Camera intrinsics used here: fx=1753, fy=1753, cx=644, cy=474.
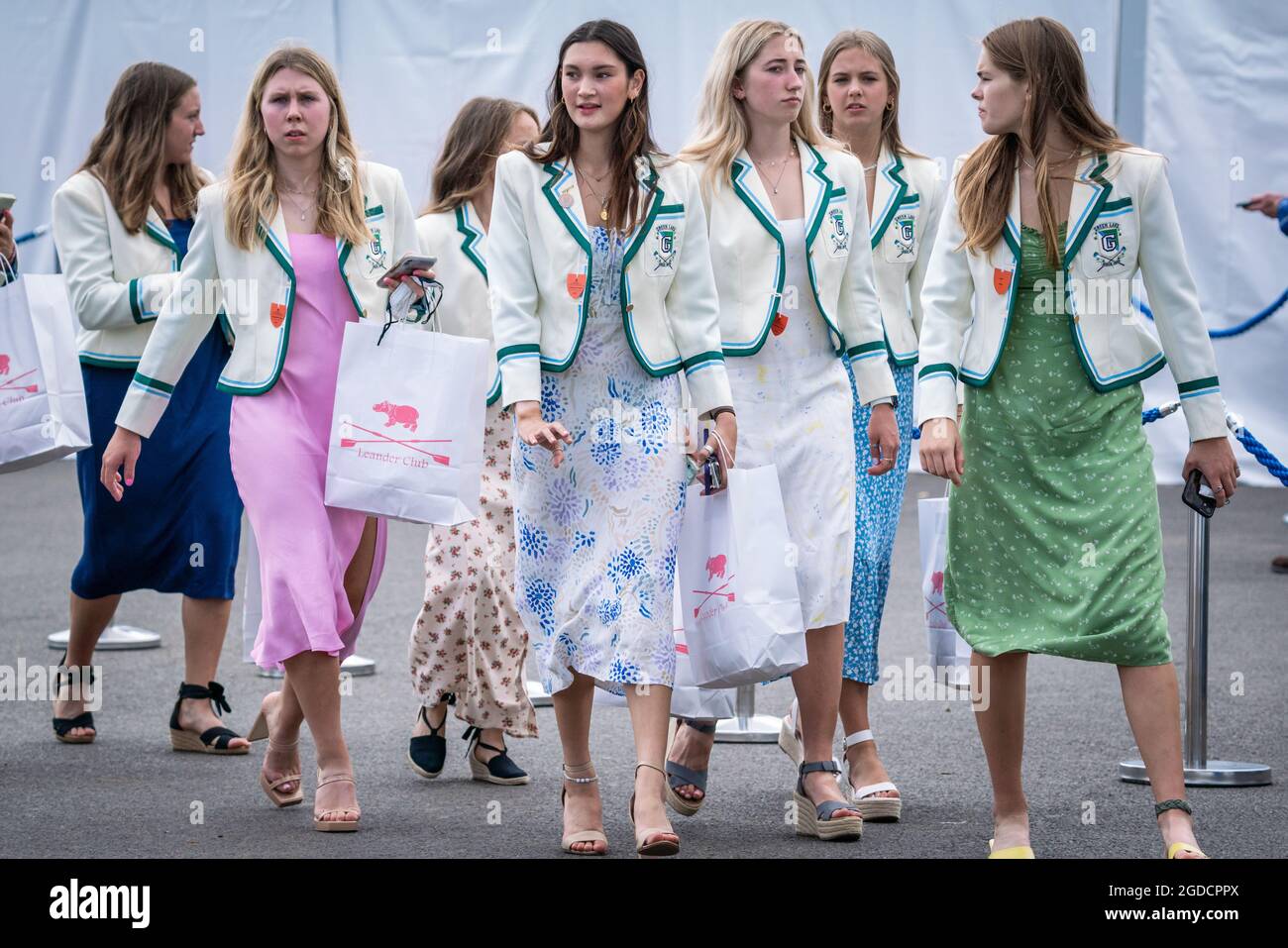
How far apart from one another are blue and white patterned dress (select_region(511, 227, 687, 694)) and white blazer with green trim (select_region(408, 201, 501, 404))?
1048 millimetres

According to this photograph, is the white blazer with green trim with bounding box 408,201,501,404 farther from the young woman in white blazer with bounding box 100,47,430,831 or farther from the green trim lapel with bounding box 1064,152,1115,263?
the green trim lapel with bounding box 1064,152,1115,263

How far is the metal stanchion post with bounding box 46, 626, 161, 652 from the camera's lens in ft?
23.0

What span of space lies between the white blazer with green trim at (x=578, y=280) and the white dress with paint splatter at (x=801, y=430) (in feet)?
0.96

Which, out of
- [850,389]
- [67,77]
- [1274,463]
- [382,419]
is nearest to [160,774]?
[382,419]

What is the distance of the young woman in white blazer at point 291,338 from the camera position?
4.25 m

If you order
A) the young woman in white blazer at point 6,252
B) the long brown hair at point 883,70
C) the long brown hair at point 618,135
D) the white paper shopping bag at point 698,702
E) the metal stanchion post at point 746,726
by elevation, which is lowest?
the metal stanchion post at point 746,726

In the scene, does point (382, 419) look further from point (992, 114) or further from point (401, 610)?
point (401, 610)

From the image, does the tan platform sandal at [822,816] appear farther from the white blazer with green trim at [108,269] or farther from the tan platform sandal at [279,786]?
the white blazer with green trim at [108,269]

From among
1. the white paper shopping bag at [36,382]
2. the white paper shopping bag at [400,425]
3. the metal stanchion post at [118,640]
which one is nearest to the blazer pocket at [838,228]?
the white paper shopping bag at [400,425]

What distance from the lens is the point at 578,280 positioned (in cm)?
394

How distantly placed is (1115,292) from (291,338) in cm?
196

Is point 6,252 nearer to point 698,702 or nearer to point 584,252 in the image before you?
point 584,252

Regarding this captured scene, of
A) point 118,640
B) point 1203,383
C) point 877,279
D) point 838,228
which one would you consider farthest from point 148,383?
point 118,640

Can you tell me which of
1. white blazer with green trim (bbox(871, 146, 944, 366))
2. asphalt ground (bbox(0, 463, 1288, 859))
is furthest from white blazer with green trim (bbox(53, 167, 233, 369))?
white blazer with green trim (bbox(871, 146, 944, 366))
